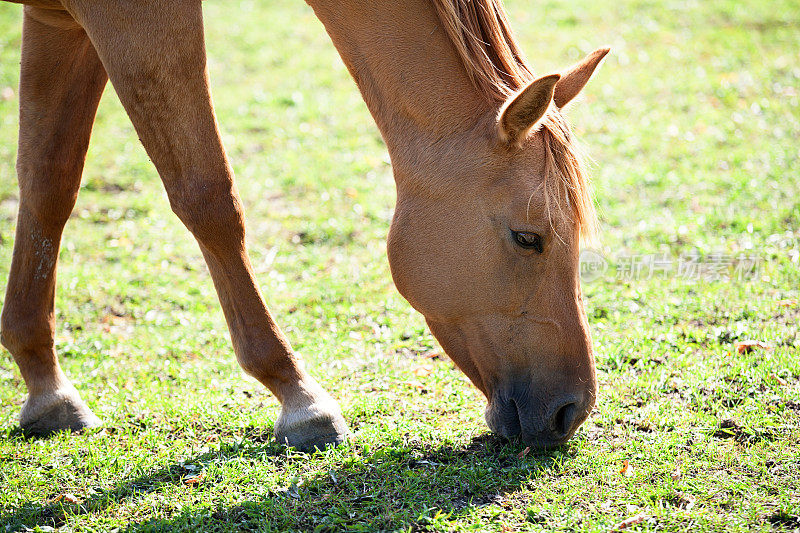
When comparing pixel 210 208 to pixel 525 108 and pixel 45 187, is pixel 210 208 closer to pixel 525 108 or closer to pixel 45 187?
pixel 45 187

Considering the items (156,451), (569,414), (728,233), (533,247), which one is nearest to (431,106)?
(533,247)

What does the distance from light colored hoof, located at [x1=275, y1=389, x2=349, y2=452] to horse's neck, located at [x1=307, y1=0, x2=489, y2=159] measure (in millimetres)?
1166

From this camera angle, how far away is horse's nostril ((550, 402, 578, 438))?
2.67 metres

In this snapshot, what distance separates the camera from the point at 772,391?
10.7ft

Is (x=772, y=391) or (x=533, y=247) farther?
Answer: (x=772, y=391)

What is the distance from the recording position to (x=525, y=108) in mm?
2473

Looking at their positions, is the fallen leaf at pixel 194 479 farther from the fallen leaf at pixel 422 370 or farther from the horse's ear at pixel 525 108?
the horse's ear at pixel 525 108

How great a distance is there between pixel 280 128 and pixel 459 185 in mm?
5309

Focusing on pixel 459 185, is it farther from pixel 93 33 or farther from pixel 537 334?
pixel 93 33

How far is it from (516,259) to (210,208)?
1.24 meters

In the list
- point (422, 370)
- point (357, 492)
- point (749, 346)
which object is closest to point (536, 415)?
point (357, 492)

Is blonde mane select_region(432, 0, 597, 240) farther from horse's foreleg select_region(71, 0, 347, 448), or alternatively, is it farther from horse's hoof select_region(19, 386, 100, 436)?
horse's hoof select_region(19, 386, 100, 436)

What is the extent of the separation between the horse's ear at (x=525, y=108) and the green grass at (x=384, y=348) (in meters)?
1.26

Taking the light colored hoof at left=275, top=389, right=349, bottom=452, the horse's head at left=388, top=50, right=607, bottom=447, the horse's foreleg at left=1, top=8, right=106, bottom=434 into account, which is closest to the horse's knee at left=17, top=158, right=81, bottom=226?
the horse's foreleg at left=1, top=8, right=106, bottom=434
